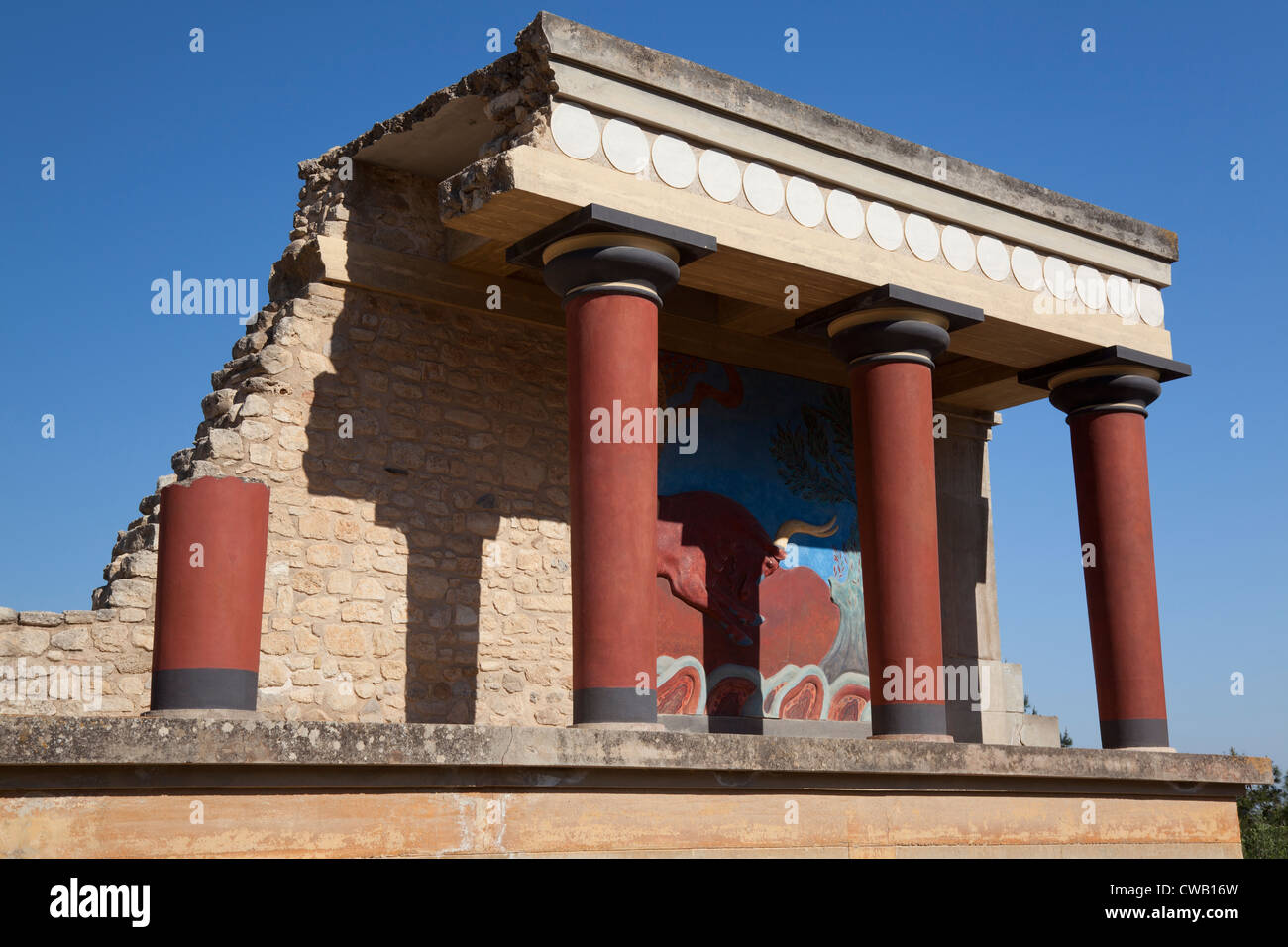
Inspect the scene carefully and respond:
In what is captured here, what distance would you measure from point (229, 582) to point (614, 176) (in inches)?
145

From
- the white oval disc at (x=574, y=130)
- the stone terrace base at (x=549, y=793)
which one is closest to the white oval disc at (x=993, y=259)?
the white oval disc at (x=574, y=130)

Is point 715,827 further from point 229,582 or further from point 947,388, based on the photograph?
point 947,388

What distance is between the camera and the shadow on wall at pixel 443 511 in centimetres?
920

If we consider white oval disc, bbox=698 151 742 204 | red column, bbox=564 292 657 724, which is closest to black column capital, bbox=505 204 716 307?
red column, bbox=564 292 657 724

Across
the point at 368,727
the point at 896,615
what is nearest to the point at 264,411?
the point at 368,727

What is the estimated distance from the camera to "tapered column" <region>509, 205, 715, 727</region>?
769 centimetres

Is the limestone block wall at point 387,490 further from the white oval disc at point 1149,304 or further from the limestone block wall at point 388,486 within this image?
the white oval disc at point 1149,304

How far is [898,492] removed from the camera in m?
9.39

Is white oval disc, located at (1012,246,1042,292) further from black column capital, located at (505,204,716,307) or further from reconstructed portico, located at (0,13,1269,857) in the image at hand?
black column capital, located at (505,204,716,307)

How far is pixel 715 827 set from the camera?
6.81 m

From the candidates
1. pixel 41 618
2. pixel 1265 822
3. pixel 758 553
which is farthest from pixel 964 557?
pixel 1265 822
